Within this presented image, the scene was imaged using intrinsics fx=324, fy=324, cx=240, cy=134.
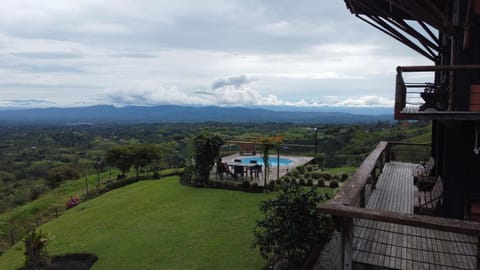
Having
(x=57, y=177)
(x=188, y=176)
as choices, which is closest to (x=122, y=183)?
(x=188, y=176)

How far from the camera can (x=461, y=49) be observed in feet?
16.0

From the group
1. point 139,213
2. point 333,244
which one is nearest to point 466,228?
point 333,244

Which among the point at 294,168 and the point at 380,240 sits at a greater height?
the point at 380,240

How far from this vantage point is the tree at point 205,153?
15438 mm

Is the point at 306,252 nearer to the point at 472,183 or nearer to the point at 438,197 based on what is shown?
the point at 438,197

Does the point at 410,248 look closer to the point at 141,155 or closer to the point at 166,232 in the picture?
the point at 166,232

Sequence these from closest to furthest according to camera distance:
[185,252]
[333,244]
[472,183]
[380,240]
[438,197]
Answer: [380,240] < [472,183] < [438,197] < [333,244] < [185,252]

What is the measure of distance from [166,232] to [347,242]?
6770 mm

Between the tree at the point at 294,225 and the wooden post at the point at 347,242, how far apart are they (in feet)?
6.25

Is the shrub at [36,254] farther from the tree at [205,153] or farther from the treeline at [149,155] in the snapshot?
the treeline at [149,155]

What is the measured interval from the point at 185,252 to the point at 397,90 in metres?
5.98

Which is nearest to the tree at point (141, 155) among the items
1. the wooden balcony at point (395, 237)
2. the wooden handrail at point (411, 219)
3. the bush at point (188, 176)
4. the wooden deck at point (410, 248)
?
the bush at point (188, 176)

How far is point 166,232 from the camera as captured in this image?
9.35m

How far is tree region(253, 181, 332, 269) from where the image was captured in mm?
5707
